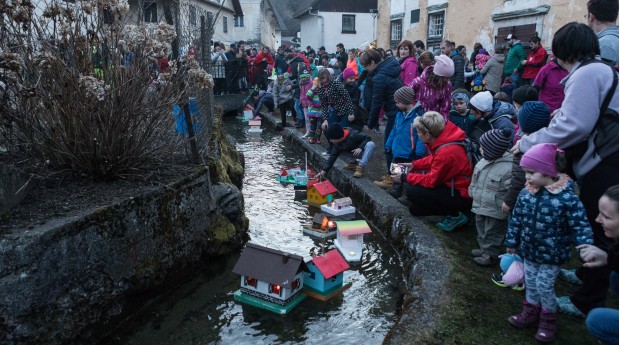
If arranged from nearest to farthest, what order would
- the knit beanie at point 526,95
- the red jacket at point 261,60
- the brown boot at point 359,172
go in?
1. the knit beanie at point 526,95
2. the brown boot at point 359,172
3. the red jacket at point 261,60

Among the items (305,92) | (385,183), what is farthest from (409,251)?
(305,92)

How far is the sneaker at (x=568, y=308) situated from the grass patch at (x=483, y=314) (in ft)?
0.12

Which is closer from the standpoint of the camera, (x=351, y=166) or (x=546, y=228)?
(x=546, y=228)

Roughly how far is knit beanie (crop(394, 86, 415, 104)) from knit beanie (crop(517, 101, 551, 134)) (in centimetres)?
206

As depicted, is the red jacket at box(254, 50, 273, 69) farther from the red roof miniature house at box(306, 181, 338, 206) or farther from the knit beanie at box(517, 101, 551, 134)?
the knit beanie at box(517, 101, 551, 134)

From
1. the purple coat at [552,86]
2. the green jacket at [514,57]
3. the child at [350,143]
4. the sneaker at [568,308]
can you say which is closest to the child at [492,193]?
the sneaker at [568,308]

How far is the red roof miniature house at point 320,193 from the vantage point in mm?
6055

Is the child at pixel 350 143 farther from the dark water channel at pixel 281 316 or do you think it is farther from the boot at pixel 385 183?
the dark water channel at pixel 281 316

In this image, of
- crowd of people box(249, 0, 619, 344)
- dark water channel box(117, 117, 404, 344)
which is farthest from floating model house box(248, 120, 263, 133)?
dark water channel box(117, 117, 404, 344)

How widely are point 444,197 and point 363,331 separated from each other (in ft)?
5.98

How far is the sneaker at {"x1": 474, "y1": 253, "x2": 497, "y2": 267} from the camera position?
13.0 ft

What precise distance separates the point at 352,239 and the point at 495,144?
1558 millimetres

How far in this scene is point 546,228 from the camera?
2961 mm

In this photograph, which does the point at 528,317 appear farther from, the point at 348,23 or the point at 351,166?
the point at 348,23
